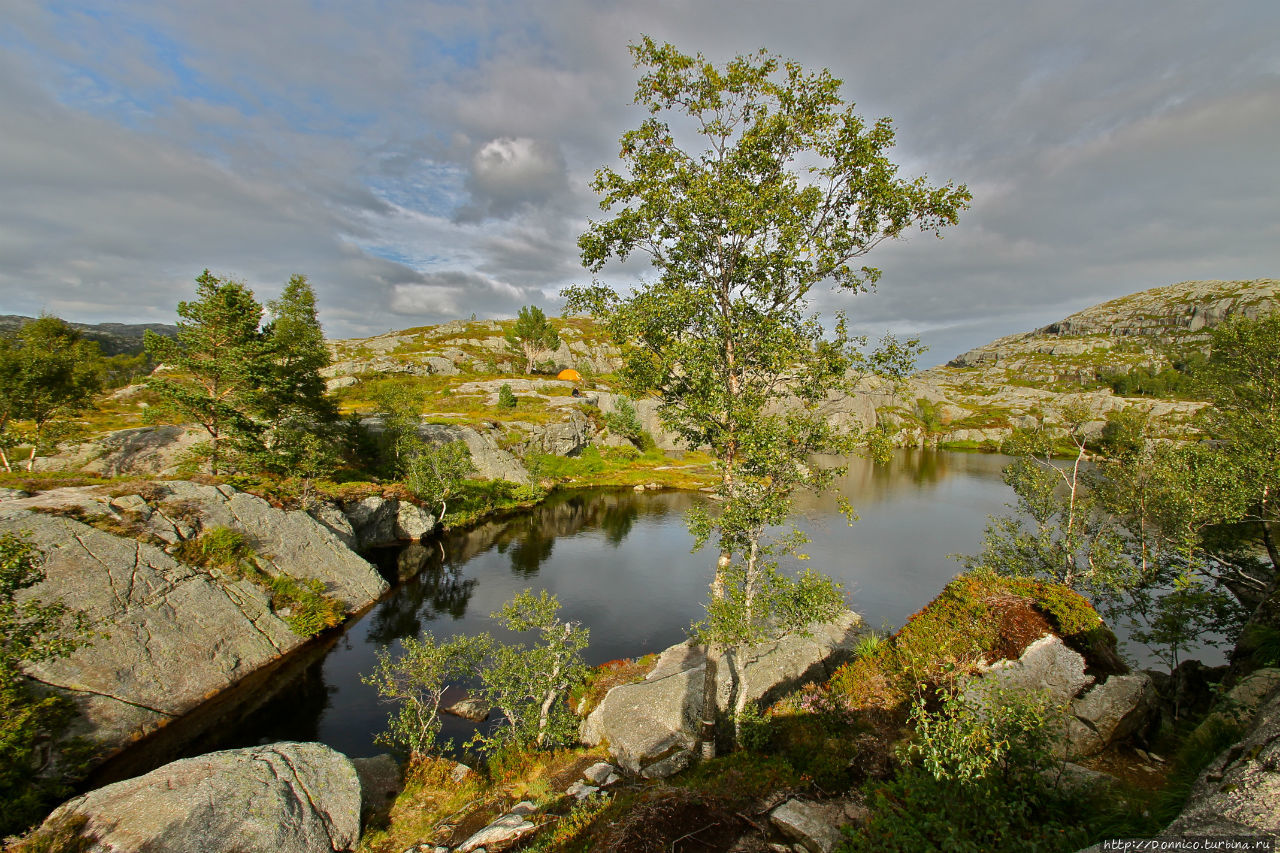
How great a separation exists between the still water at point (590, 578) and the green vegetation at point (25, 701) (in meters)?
5.11

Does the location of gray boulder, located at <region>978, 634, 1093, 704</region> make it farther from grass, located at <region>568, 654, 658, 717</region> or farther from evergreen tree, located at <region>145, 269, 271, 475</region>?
evergreen tree, located at <region>145, 269, 271, 475</region>

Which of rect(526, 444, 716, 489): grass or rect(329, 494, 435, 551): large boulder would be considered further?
rect(526, 444, 716, 489): grass

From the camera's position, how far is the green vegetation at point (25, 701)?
1320 centimetres

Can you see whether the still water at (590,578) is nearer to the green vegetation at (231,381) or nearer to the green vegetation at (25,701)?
the green vegetation at (25,701)

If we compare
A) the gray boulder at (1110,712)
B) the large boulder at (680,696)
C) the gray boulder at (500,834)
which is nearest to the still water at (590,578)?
the large boulder at (680,696)

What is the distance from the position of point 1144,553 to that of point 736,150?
1193 inches

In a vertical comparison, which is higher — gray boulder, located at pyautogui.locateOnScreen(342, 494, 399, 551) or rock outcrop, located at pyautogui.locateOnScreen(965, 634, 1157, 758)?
rock outcrop, located at pyautogui.locateOnScreen(965, 634, 1157, 758)

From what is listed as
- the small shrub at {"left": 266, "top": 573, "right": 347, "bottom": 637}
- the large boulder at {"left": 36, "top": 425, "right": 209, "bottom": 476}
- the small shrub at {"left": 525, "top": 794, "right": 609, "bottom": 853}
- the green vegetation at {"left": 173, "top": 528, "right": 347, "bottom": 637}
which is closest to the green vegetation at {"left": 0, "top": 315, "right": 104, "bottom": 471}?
the large boulder at {"left": 36, "top": 425, "right": 209, "bottom": 476}

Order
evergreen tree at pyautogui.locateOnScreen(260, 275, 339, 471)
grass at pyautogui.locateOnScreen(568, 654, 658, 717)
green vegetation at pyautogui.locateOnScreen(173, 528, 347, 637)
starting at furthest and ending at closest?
evergreen tree at pyautogui.locateOnScreen(260, 275, 339, 471)
green vegetation at pyautogui.locateOnScreen(173, 528, 347, 637)
grass at pyautogui.locateOnScreen(568, 654, 658, 717)

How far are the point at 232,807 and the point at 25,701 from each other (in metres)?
13.3

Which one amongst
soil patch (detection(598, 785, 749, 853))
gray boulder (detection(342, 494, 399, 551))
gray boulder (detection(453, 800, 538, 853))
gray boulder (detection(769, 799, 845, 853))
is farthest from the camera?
gray boulder (detection(342, 494, 399, 551))

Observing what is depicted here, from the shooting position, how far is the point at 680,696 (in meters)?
21.6

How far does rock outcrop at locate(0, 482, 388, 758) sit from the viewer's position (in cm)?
2162

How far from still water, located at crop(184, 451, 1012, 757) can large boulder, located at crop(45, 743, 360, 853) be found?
7746mm
